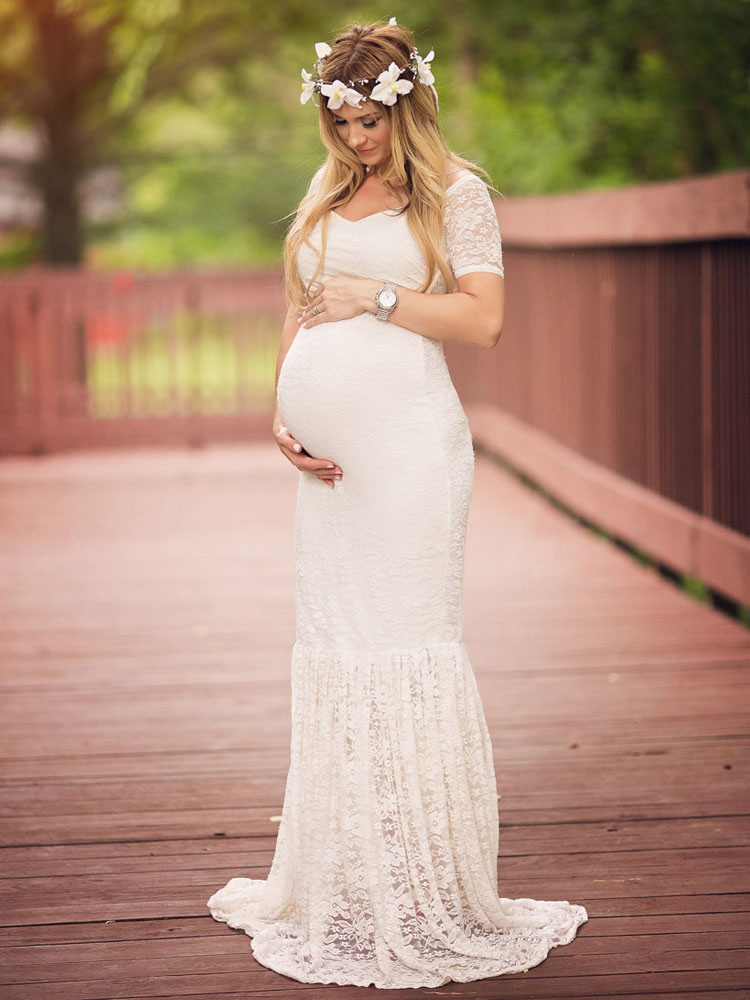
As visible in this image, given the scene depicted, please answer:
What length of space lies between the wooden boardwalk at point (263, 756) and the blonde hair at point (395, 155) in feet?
4.83

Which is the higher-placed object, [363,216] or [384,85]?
[384,85]

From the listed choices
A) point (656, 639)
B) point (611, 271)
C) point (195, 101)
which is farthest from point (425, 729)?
point (195, 101)

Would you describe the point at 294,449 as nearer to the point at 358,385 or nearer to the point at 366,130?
the point at 358,385

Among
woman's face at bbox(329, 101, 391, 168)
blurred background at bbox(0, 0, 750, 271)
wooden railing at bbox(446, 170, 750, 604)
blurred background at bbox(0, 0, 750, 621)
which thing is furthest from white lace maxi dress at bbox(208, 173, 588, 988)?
blurred background at bbox(0, 0, 750, 271)

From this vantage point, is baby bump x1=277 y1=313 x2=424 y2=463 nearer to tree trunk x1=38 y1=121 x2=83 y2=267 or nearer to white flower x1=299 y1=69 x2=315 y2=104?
white flower x1=299 y1=69 x2=315 y2=104

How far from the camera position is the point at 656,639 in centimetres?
612

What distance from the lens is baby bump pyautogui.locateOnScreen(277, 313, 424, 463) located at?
3256 mm

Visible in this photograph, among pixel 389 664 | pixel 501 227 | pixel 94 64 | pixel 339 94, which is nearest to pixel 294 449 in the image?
pixel 389 664

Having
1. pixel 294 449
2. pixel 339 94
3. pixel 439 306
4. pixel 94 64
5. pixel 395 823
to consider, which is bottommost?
pixel 395 823

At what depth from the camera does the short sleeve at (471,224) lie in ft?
10.6

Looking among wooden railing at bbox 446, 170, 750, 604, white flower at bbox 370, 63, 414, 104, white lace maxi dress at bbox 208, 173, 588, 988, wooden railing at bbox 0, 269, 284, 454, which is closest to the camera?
white flower at bbox 370, 63, 414, 104

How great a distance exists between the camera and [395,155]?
10.5 ft

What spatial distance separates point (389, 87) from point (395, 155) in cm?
14

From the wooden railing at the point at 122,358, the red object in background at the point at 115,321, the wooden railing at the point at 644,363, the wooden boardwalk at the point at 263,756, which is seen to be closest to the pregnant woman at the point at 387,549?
the wooden boardwalk at the point at 263,756
